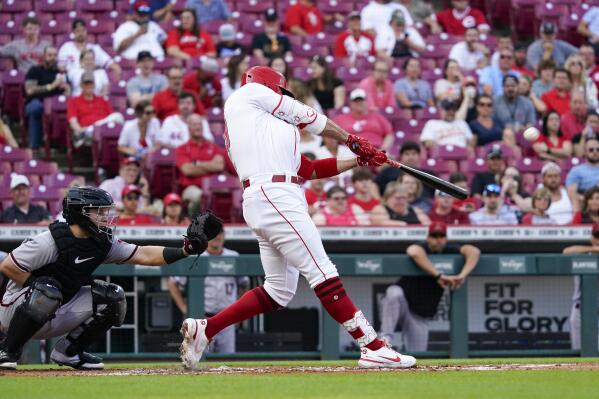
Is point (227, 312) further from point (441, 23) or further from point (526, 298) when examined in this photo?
point (441, 23)

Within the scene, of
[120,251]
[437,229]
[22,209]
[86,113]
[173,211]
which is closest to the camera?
[120,251]

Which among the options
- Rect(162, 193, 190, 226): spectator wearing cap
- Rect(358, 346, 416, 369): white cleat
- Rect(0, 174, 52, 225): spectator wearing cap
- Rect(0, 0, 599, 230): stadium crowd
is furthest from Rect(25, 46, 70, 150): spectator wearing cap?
Rect(358, 346, 416, 369): white cleat

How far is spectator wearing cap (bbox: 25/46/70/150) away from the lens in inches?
540

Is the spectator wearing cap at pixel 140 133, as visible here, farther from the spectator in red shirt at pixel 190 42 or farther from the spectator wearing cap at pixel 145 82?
the spectator in red shirt at pixel 190 42

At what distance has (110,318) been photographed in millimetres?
7395

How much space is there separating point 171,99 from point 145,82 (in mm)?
532

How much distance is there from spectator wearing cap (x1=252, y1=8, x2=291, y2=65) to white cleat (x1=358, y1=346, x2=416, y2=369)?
25.2ft

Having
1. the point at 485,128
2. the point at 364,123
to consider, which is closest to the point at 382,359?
the point at 364,123

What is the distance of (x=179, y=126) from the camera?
1310cm

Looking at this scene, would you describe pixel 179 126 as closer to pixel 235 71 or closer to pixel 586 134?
pixel 235 71

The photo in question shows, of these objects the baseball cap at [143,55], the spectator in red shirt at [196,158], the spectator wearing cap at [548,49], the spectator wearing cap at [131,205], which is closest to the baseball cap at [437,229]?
the spectator wearing cap at [131,205]

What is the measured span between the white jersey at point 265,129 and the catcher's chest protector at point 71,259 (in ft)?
3.15

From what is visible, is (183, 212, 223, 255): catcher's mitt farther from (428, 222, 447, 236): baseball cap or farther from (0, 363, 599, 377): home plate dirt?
(428, 222, 447, 236): baseball cap

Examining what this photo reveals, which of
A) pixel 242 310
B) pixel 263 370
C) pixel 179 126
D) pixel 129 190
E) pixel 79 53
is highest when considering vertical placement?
pixel 79 53
